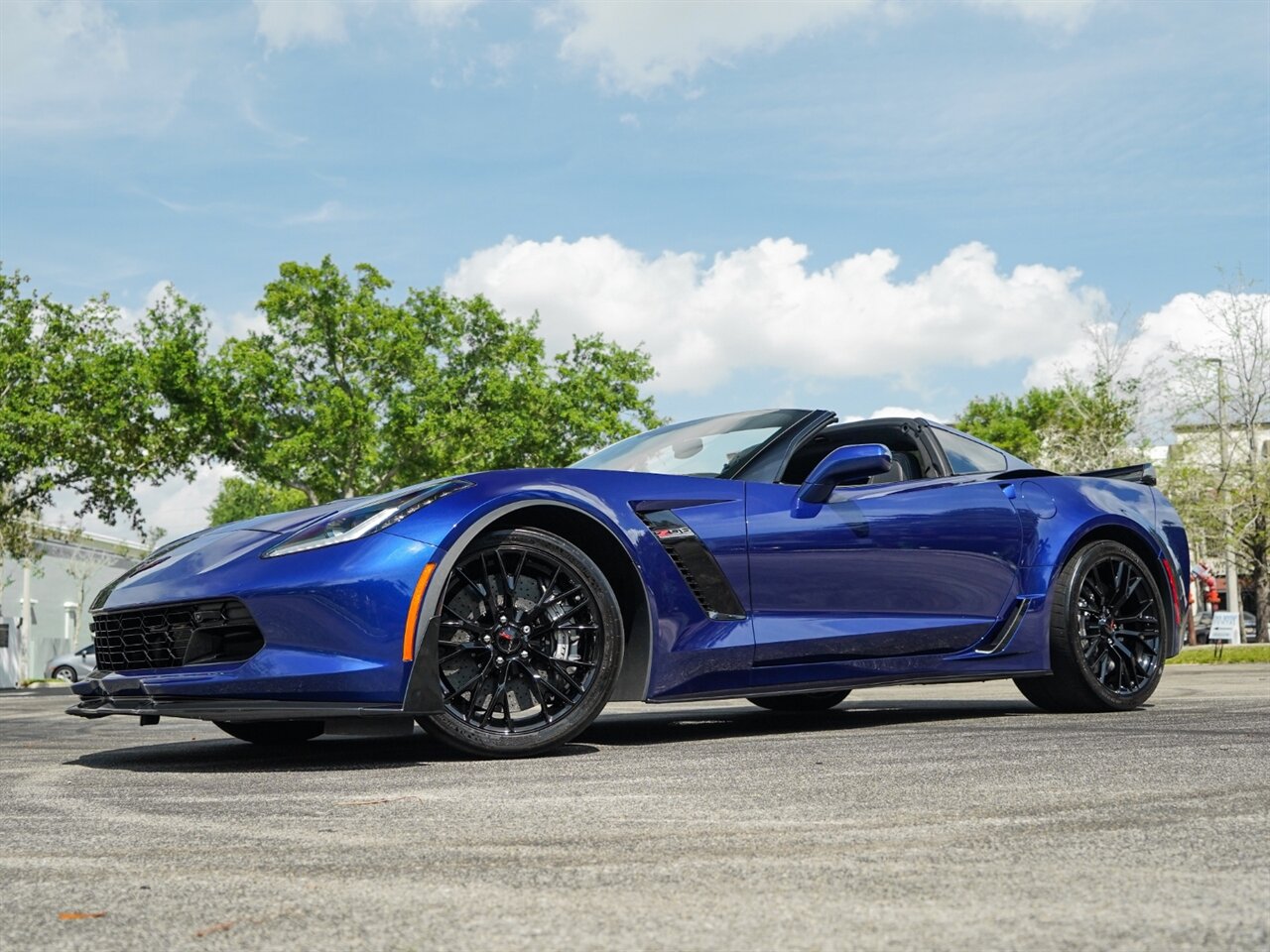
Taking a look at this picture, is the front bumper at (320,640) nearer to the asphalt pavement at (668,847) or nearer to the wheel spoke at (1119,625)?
the asphalt pavement at (668,847)

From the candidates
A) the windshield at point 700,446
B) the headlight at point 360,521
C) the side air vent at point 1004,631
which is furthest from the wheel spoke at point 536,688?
the side air vent at point 1004,631

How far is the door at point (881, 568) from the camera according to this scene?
18.0ft

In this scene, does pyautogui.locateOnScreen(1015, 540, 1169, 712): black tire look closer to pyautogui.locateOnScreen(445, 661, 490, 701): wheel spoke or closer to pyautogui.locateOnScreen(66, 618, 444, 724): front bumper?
pyautogui.locateOnScreen(445, 661, 490, 701): wheel spoke

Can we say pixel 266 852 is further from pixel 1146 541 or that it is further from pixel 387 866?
pixel 1146 541

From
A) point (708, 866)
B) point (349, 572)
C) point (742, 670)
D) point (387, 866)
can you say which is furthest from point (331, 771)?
point (708, 866)

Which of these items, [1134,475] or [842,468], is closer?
[842,468]

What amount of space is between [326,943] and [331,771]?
107 inches

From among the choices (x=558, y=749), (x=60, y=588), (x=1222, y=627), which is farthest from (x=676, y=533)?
(x=60, y=588)

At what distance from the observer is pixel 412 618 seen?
471 cm

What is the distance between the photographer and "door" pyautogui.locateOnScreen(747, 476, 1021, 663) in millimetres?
5488

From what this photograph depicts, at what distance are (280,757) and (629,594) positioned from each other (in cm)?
151

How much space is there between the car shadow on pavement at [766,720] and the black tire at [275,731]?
45.9 inches

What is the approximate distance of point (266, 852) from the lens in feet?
9.82

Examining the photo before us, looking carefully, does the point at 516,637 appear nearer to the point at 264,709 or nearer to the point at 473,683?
the point at 473,683
